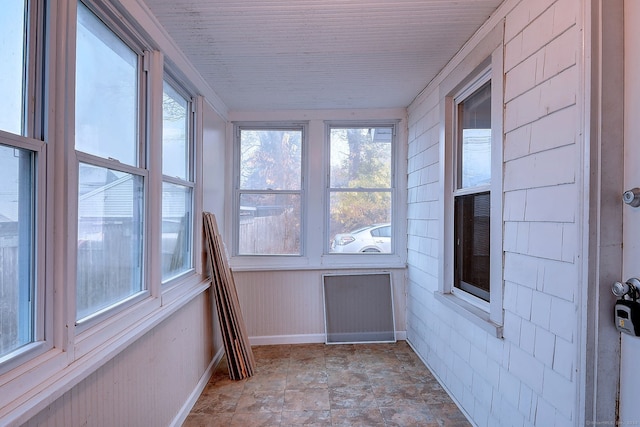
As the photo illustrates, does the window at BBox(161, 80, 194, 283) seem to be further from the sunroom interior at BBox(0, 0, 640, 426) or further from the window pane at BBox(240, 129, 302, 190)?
the window pane at BBox(240, 129, 302, 190)

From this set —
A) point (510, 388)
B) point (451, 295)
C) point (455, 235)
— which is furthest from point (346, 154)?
point (510, 388)

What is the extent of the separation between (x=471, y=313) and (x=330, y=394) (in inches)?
52.1

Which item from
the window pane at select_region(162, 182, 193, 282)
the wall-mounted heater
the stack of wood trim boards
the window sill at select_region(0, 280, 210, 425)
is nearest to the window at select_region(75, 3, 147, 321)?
the window sill at select_region(0, 280, 210, 425)

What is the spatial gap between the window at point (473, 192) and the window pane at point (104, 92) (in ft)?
7.33

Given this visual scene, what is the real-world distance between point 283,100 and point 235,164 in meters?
0.97

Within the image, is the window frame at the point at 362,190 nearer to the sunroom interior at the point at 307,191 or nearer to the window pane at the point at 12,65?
the sunroom interior at the point at 307,191

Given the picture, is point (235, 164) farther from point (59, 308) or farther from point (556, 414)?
point (556, 414)

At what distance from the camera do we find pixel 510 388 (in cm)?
181

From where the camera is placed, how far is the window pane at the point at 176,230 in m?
2.30

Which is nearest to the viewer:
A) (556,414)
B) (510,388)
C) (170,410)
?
(556,414)

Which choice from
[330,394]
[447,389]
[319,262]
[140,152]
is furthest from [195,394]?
[447,389]

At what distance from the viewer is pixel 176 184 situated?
97.2 inches

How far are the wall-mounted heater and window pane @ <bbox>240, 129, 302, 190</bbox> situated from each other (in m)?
1.25

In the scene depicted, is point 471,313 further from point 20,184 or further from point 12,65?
point 12,65
